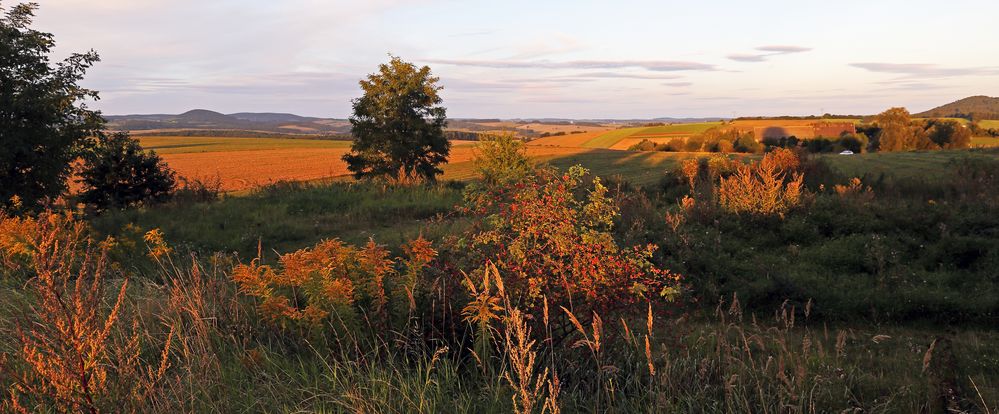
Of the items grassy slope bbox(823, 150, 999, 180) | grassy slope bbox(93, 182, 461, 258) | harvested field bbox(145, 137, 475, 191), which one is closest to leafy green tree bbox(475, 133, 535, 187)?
grassy slope bbox(93, 182, 461, 258)

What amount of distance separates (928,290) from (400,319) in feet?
25.5

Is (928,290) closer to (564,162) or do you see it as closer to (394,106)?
(394,106)

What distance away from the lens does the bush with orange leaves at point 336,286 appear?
3891 mm

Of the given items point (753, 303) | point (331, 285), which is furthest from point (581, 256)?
point (753, 303)

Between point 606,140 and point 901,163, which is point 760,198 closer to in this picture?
point 901,163

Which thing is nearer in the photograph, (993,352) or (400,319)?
(400,319)

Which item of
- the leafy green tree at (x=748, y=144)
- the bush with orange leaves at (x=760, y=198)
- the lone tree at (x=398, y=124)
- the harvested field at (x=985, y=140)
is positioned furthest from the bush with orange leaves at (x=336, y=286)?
the harvested field at (x=985, y=140)

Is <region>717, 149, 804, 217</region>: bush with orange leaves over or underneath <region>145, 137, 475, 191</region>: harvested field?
over

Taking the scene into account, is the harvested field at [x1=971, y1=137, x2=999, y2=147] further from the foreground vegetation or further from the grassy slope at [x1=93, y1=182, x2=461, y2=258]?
the grassy slope at [x1=93, y1=182, x2=461, y2=258]

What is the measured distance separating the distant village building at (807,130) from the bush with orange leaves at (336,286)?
61529 millimetres

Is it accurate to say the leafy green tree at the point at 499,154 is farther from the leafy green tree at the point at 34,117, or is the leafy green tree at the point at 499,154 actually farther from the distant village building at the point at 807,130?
the distant village building at the point at 807,130

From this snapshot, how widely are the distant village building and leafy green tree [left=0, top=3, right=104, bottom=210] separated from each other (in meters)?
59.9

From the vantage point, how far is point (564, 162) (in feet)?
162

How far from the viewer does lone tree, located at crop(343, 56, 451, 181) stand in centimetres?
2805
